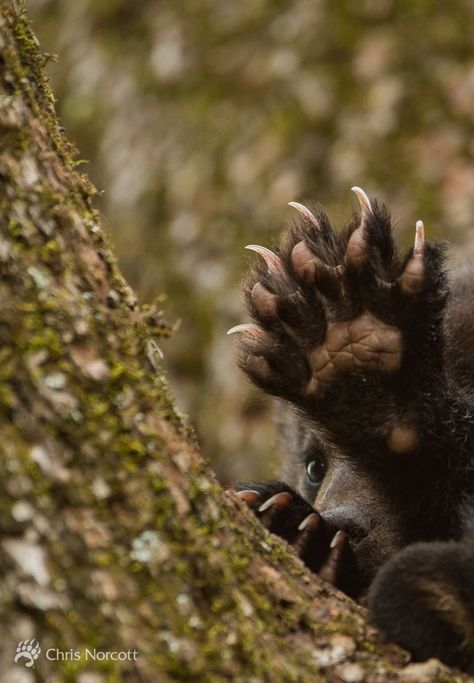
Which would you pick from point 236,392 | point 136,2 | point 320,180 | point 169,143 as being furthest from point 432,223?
point 136,2

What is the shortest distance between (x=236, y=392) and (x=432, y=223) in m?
1.68

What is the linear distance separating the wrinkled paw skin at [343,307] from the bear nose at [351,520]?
Answer: 0.48m

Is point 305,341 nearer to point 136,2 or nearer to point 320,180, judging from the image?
point 320,180

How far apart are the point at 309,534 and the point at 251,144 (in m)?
4.60

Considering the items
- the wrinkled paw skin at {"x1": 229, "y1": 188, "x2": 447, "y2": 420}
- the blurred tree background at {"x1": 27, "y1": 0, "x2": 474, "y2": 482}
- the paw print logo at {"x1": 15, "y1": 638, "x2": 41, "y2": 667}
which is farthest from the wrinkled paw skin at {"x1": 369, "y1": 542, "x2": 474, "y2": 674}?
the blurred tree background at {"x1": 27, "y1": 0, "x2": 474, "y2": 482}

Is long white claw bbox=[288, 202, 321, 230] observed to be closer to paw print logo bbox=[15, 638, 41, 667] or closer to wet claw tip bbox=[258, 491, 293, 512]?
wet claw tip bbox=[258, 491, 293, 512]

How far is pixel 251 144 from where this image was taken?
6855 mm

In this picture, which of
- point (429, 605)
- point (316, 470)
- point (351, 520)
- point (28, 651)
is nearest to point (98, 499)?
point (28, 651)

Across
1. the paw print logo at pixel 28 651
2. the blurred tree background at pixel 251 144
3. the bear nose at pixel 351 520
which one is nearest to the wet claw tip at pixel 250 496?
the bear nose at pixel 351 520

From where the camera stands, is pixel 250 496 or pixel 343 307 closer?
pixel 343 307

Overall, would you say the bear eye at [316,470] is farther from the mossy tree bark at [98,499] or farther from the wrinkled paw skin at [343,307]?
the mossy tree bark at [98,499]

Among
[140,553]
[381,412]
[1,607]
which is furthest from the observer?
[381,412]

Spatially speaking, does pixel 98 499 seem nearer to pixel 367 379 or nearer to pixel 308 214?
pixel 367 379

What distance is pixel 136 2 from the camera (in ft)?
26.4
